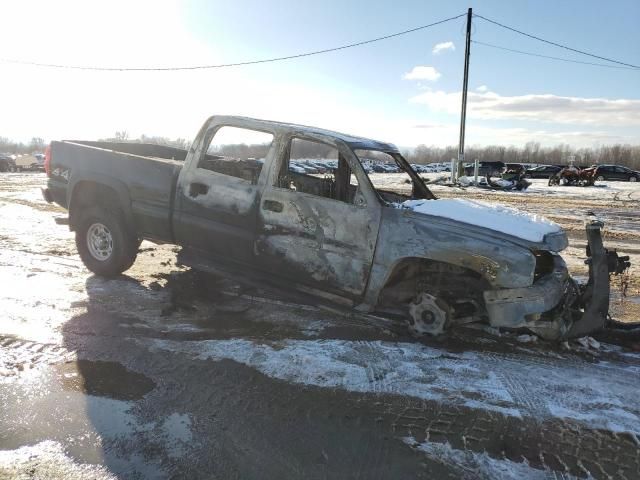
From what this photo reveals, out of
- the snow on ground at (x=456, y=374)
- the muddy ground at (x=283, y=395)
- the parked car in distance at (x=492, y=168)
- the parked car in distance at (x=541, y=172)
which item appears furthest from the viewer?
the parked car in distance at (x=541, y=172)

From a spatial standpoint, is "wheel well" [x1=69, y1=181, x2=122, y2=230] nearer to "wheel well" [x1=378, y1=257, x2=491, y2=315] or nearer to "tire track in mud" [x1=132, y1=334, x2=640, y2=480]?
"tire track in mud" [x1=132, y1=334, x2=640, y2=480]

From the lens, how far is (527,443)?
2.99 meters

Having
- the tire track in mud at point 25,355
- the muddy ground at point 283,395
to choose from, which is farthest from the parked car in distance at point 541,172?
the tire track in mud at point 25,355

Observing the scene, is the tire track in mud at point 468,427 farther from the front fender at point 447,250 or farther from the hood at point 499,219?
the hood at point 499,219

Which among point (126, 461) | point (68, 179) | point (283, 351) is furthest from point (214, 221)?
point (126, 461)

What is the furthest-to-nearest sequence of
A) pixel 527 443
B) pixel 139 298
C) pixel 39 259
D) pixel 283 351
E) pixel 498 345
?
pixel 39 259, pixel 139 298, pixel 498 345, pixel 283 351, pixel 527 443

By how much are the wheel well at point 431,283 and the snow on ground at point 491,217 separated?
0.43 meters

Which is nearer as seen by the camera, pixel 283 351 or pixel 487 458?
pixel 487 458

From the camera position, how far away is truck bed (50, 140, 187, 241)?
5.40m

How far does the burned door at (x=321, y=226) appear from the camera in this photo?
438 cm

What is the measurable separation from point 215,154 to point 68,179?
202cm

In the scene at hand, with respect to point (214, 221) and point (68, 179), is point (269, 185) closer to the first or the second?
point (214, 221)

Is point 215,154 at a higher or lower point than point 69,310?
higher

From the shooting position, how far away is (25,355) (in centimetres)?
391
